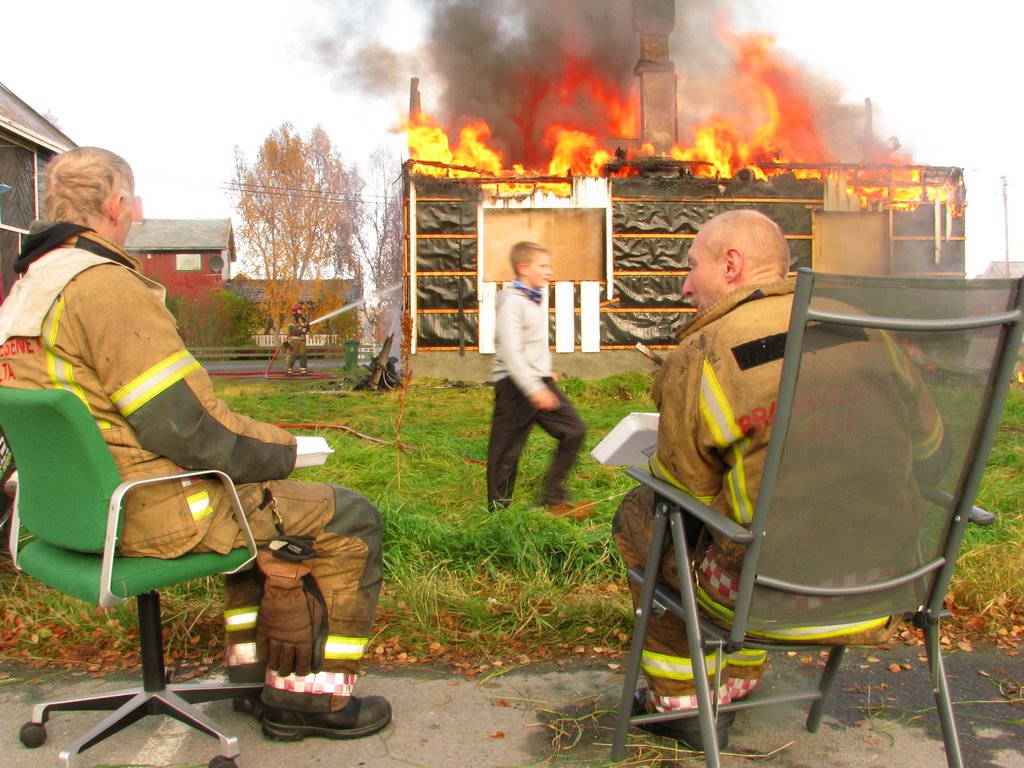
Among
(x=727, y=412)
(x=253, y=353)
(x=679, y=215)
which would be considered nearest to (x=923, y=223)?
(x=679, y=215)

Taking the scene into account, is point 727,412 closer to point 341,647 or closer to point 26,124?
point 341,647

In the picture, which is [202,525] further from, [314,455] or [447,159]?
[447,159]

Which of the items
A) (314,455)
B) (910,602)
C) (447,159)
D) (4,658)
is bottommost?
(4,658)

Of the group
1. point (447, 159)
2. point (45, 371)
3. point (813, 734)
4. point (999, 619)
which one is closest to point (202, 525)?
point (45, 371)

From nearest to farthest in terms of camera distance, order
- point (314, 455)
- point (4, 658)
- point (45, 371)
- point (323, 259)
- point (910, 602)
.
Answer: point (910, 602) → point (45, 371) → point (314, 455) → point (4, 658) → point (323, 259)

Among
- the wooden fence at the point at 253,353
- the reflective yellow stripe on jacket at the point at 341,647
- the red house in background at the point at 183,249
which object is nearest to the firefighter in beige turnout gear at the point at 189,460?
the reflective yellow stripe on jacket at the point at 341,647

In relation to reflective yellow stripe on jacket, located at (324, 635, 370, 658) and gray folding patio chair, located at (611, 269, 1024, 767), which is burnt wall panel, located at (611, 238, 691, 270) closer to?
reflective yellow stripe on jacket, located at (324, 635, 370, 658)

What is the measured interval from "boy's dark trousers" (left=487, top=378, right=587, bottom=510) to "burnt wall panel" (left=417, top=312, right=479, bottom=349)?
10.7 meters

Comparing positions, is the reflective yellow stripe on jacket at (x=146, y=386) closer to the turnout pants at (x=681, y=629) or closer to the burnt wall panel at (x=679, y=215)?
the turnout pants at (x=681, y=629)

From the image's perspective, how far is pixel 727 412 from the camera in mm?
2180

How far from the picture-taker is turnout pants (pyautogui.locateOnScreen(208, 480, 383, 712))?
2.69m

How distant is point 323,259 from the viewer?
3847 centimetres

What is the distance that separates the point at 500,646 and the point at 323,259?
120ft

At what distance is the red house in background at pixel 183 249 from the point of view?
59344 mm
